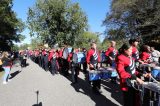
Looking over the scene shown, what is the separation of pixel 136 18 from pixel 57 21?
1328cm

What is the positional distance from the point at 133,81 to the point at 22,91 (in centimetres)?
827

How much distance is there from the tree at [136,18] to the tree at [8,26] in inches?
667

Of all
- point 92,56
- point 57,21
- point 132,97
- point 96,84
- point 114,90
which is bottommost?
point 114,90

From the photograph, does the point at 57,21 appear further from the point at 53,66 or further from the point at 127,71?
the point at 127,71

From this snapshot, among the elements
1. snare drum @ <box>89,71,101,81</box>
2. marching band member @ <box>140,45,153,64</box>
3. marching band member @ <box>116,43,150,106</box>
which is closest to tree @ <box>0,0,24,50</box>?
marching band member @ <box>140,45,153,64</box>

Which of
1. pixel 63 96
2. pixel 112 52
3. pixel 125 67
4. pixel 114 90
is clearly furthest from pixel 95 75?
pixel 125 67

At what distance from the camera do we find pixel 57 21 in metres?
37.6

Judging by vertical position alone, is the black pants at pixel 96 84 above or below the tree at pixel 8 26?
below

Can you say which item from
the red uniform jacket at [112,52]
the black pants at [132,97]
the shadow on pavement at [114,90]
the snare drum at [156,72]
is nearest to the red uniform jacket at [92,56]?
the shadow on pavement at [114,90]

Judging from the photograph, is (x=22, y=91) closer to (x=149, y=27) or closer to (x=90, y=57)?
(x=90, y=57)

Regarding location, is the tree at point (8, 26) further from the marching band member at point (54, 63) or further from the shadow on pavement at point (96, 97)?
the shadow on pavement at point (96, 97)

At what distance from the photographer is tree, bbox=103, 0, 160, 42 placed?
40.7 metres

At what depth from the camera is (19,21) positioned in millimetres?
67750

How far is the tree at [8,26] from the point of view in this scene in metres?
55.0
